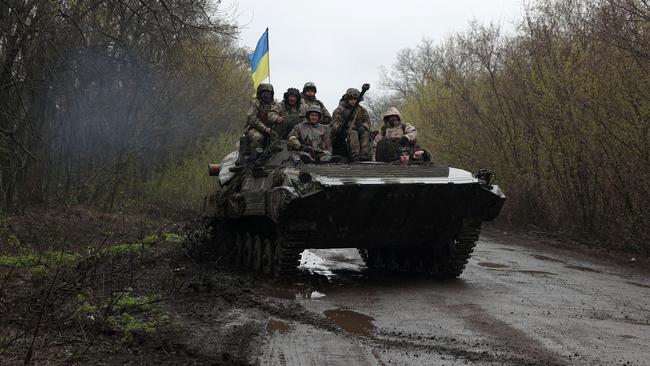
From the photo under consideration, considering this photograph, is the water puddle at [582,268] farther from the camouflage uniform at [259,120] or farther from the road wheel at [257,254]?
the camouflage uniform at [259,120]

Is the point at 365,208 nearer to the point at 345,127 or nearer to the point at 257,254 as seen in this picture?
the point at 257,254

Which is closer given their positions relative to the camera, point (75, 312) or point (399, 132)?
point (75, 312)

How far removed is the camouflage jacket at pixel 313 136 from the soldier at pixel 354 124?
44 cm

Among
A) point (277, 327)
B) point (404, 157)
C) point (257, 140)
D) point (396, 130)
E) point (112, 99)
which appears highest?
point (112, 99)

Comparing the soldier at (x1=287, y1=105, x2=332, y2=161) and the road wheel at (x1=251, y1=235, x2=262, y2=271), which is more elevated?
the soldier at (x1=287, y1=105, x2=332, y2=161)

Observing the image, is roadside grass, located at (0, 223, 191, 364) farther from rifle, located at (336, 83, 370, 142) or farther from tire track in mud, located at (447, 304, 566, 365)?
rifle, located at (336, 83, 370, 142)

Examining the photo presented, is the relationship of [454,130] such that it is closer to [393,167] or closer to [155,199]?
[155,199]

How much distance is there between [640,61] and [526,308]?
7751 mm

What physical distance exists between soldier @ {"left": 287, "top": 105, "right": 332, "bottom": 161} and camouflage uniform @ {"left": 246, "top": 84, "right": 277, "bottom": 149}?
1.08m

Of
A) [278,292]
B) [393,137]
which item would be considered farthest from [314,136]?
[278,292]

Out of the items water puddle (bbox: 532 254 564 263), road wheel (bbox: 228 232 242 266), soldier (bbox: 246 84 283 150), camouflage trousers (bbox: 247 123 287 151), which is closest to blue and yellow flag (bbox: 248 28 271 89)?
soldier (bbox: 246 84 283 150)

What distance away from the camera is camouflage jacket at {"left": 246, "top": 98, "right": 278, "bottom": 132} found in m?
12.6

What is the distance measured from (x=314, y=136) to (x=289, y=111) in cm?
185

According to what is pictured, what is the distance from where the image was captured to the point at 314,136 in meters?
11.5
